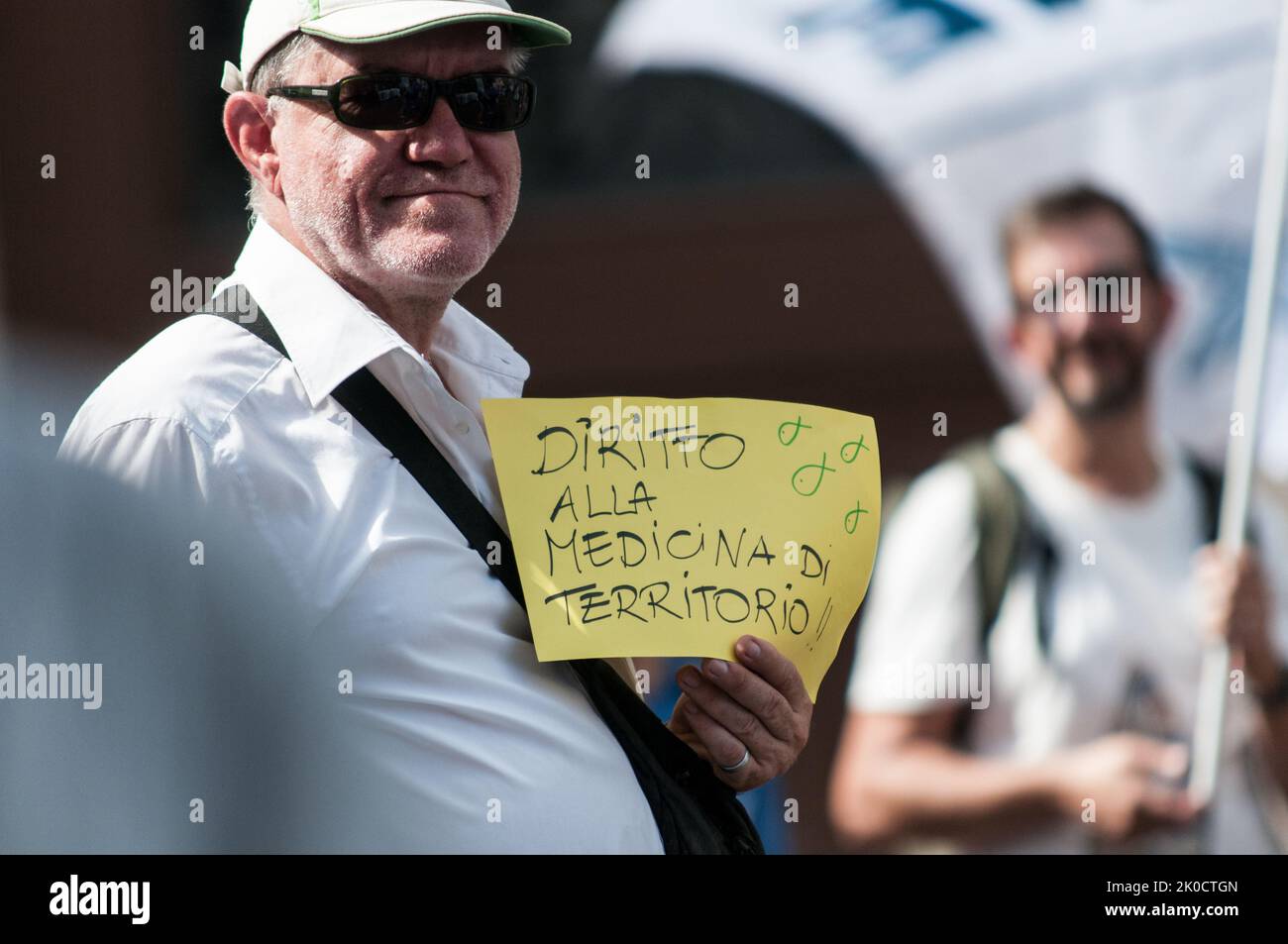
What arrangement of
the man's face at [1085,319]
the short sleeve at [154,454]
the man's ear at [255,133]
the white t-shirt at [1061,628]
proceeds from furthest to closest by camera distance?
1. the man's face at [1085,319]
2. the white t-shirt at [1061,628]
3. the man's ear at [255,133]
4. the short sleeve at [154,454]

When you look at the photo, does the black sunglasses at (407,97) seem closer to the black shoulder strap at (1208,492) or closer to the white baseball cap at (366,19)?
the white baseball cap at (366,19)

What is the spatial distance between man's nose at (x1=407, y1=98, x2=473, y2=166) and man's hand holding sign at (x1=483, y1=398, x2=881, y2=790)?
27 cm

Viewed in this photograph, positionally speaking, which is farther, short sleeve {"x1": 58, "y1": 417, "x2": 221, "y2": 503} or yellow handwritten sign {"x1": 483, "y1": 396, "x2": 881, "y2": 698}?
yellow handwritten sign {"x1": 483, "y1": 396, "x2": 881, "y2": 698}

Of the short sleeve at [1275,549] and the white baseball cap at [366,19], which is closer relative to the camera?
the white baseball cap at [366,19]

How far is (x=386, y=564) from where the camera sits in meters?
1.63

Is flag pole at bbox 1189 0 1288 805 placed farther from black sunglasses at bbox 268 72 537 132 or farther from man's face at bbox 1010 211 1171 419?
black sunglasses at bbox 268 72 537 132

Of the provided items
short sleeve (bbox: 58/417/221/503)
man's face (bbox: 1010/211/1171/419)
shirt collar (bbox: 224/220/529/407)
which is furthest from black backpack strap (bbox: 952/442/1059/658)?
short sleeve (bbox: 58/417/221/503)

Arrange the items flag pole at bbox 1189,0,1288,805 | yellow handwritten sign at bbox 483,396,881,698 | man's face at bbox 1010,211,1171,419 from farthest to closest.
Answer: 1. man's face at bbox 1010,211,1171,419
2. flag pole at bbox 1189,0,1288,805
3. yellow handwritten sign at bbox 483,396,881,698

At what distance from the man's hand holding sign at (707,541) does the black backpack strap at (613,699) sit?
3 cm

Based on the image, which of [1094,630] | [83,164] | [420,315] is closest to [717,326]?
[83,164]

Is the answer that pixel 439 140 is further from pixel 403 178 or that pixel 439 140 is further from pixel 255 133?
pixel 255 133

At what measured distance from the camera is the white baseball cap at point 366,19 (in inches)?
67.7

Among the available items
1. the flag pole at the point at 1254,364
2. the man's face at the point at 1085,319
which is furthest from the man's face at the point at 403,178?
the man's face at the point at 1085,319

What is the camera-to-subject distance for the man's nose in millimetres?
1748
